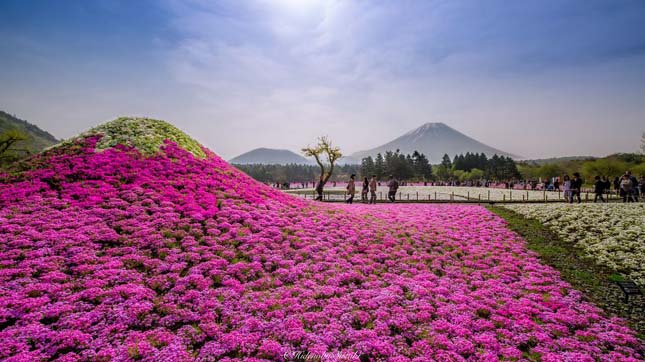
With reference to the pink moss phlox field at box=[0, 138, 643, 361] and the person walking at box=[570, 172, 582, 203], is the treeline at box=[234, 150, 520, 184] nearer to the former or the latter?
the person walking at box=[570, 172, 582, 203]

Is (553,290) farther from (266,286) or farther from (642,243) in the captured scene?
(266,286)

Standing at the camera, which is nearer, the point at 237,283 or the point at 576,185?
the point at 237,283

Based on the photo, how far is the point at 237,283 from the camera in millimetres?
9547

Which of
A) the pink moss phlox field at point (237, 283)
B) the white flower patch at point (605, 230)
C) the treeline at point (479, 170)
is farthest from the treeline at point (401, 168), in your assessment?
the pink moss phlox field at point (237, 283)

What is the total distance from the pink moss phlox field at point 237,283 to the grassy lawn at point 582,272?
2.46ft

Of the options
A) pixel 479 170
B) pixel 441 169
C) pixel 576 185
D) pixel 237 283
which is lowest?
pixel 237 283

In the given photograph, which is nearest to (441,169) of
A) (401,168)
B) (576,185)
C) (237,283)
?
(401,168)

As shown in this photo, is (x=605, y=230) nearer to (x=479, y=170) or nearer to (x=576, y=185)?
(x=576, y=185)

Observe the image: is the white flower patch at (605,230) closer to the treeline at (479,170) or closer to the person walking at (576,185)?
the person walking at (576,185)

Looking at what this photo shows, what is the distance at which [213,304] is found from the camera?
827cm

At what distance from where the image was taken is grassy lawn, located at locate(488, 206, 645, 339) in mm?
9633

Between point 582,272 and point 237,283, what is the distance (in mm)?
15016

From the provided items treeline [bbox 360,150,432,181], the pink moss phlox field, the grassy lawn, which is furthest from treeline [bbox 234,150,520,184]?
the grassy lawn

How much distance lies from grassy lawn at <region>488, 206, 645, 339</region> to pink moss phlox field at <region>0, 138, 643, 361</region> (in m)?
0.75
